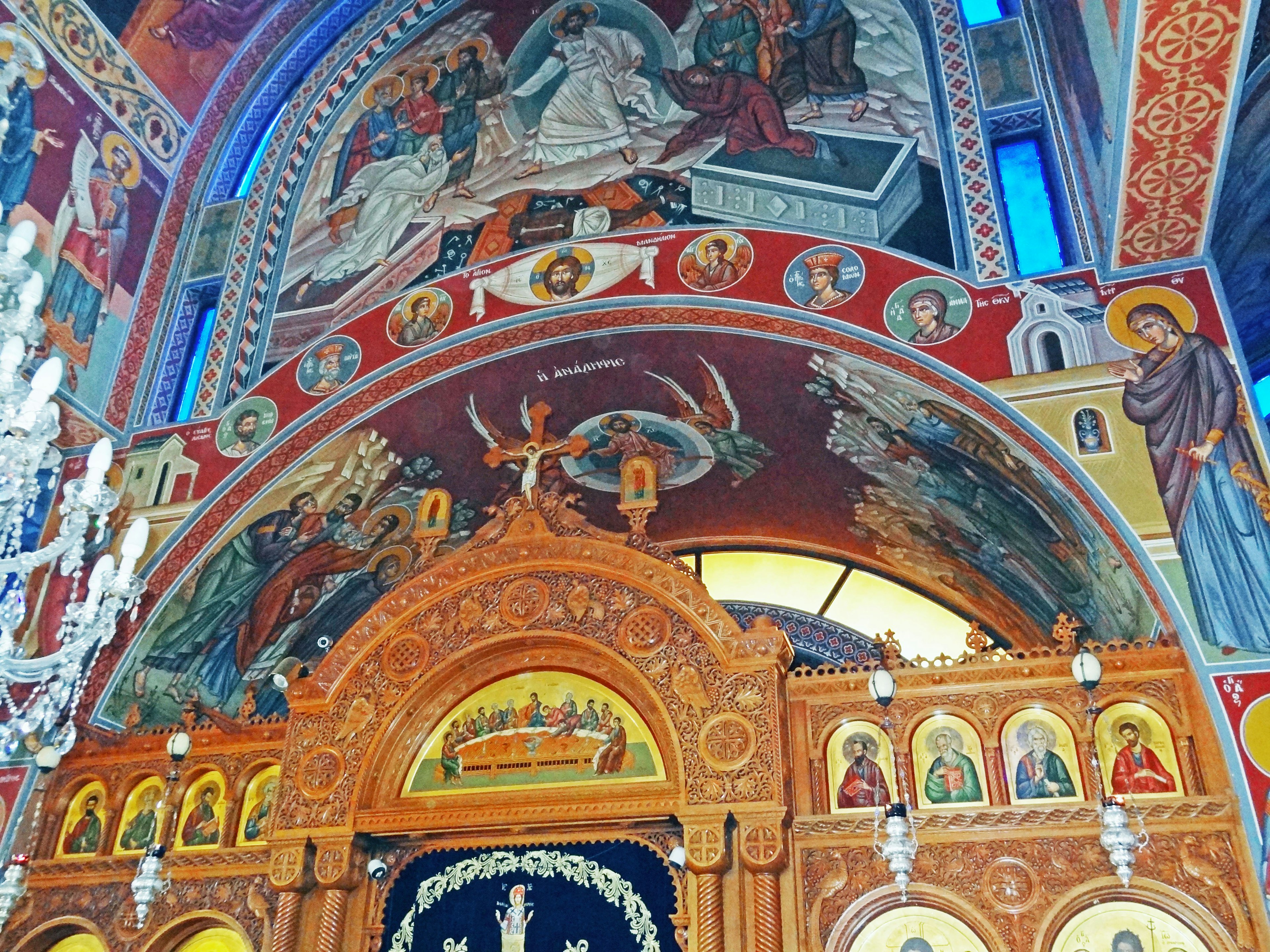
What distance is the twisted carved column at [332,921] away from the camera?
7590 mm

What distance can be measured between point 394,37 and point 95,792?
26.2 ft

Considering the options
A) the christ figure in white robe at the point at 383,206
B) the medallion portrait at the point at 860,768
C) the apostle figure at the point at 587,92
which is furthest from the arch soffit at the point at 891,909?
the christ figure in white robe at the point at 383,206

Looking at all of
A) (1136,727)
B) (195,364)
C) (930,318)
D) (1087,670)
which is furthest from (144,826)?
(1136,727)

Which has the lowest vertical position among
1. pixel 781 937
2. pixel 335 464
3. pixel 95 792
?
pixel 781 937

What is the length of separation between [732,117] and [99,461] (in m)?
6.06

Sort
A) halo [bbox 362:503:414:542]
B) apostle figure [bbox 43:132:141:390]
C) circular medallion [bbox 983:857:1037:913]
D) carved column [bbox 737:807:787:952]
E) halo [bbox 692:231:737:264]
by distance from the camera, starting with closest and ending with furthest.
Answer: circular medallion [bbox 983:857:1037:913]
carved column [bbox 737:807:787:952]
halo [bbox 692:231:737:264]
apostle figure [bbox 43:132:141:390]
halo [bbox 362:503:414:542]

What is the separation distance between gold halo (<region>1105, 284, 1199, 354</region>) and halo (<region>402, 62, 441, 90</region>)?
22.9ft

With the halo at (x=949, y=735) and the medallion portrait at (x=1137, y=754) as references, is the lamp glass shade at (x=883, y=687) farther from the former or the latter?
the medallion portrait at (x=1137, y=754)

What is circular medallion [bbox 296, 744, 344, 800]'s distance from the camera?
8.02 m

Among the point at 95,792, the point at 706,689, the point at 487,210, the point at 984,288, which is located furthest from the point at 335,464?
the point at 984,288

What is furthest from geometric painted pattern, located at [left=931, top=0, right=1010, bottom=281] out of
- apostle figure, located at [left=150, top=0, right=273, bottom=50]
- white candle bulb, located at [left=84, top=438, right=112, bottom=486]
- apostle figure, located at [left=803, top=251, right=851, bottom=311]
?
apostle figure, located at [left=150, top=0, right=273, bottom=50]

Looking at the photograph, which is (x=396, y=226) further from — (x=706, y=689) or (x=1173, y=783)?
(x=1173, y=783)

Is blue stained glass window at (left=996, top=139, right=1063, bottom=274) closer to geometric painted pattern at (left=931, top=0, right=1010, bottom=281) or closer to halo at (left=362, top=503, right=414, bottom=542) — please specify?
geometric painted pattern at (left=931, top=0, right=1010, bottom=281)

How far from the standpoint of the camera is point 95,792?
897cm
